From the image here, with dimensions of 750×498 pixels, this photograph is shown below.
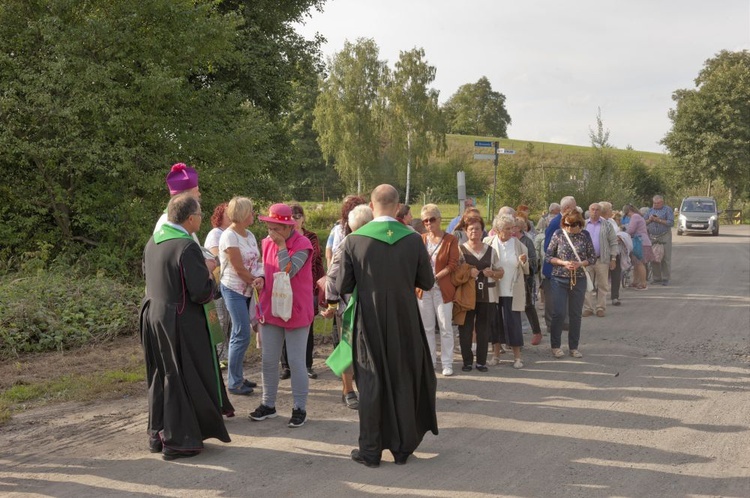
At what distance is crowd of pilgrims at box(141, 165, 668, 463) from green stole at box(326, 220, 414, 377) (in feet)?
0.86

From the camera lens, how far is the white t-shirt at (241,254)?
730cm

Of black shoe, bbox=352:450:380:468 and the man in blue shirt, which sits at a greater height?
the man in blue shirt

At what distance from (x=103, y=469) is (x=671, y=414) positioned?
4.94m

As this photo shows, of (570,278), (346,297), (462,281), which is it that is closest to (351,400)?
(346,297)

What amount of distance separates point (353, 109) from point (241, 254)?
173 ft

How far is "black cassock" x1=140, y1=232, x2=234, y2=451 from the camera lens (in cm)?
577

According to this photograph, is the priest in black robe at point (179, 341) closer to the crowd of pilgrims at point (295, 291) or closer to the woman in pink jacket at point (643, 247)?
the crowd of pilgrims at point (295, 291)

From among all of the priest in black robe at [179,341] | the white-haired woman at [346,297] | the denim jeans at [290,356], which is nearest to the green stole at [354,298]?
the white-haired woman at [346,297]

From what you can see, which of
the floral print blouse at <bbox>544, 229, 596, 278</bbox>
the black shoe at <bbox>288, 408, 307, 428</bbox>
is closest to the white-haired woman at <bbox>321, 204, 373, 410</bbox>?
the black shoe at <bbox>288, 408, 307, 428</bbox>

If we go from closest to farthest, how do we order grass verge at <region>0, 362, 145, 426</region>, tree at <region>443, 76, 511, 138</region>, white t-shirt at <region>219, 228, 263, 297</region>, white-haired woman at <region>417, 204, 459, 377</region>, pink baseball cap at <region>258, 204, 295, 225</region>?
pink baseball cap at <region>258, 204, 295, 225</region>, white t-shirt at <region>219, 228, 263, 297</region>, grass verge at <region>0, 362, 145, 426</region>, white-haired woman at <region>417, 204, 459, 377</region>, tree at <region>443, 76, 511, 138</region>

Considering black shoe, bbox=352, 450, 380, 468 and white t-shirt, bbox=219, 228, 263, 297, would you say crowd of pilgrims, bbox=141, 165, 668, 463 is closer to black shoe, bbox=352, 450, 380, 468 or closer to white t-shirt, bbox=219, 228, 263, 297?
white t-shirt, bbox=219, 228, 263, 297

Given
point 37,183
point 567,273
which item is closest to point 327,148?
point 37,183

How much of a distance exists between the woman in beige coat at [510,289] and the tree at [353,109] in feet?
163

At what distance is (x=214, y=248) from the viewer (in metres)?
7.98
